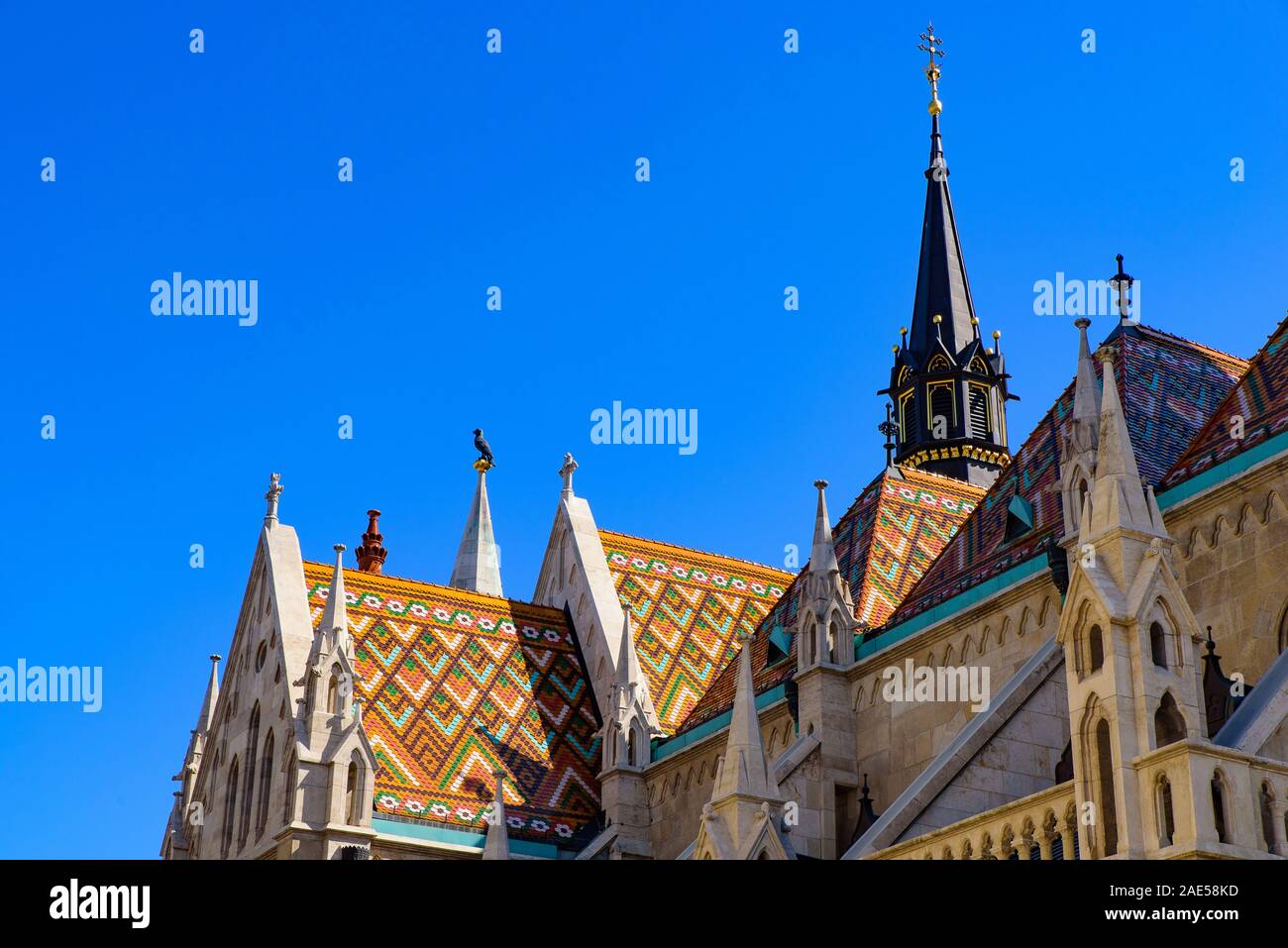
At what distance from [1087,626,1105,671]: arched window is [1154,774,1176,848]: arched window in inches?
40.3

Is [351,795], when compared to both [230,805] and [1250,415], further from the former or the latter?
[1250,415]

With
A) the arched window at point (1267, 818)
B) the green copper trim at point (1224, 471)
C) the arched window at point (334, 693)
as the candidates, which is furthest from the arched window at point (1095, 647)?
the arched window at point (334, 693)

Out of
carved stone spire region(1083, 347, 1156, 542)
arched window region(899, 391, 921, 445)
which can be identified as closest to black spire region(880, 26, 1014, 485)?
arched window region(899, 391, 921, 445)

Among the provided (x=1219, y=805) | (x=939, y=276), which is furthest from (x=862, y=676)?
(x=939, y=276)

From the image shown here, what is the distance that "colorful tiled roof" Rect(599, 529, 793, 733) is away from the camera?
27.5 metres

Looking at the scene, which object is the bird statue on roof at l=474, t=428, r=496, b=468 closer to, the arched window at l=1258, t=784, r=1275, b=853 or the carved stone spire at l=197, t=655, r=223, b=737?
the carved stone spire at l=197, t=655, r=223, b=737

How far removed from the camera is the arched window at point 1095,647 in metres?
12.0

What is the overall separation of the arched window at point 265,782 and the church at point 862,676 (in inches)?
2.2
